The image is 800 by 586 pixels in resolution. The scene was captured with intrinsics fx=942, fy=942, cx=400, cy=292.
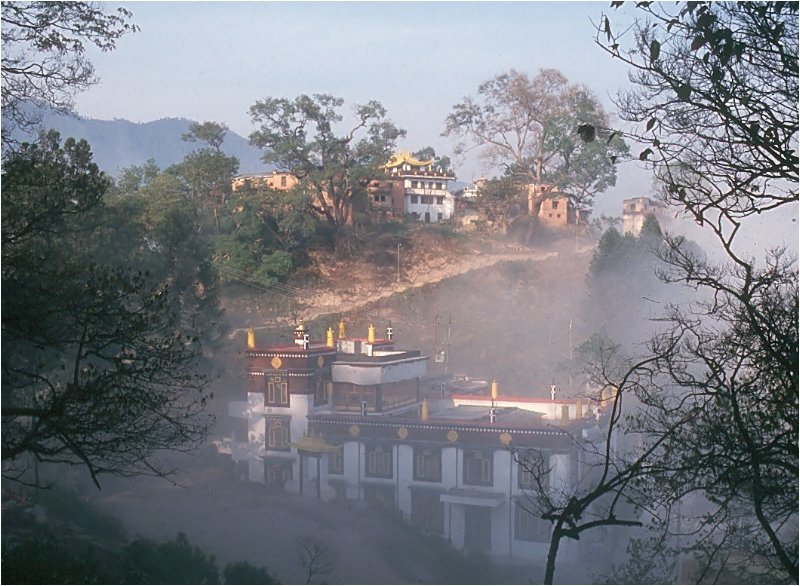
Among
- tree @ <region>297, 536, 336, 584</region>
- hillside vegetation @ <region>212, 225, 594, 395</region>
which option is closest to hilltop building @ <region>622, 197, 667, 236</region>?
hillside vegetation @ <region>212, 225, 594, 395</region>

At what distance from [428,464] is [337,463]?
0.76 meters

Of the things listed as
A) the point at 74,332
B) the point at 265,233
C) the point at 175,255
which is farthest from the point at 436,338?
the point at 74,332

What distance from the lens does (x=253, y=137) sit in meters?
11.6

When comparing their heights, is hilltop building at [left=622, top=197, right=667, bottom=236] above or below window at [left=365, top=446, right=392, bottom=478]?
above

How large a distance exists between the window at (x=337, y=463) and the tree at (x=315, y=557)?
1.07 metres

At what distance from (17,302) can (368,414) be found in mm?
4917

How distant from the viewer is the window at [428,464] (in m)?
7.17

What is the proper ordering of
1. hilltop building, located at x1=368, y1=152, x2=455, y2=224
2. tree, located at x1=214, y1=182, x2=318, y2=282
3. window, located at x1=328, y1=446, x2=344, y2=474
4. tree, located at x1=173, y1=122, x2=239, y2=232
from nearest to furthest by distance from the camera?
window, located at x1=328, y1=446, x2=344, y2=474
tree, located at x1=214, y1=182, x2=318, y2=282
tree, located at x1=173, y1=122, x2=239, y2=232
hilltop building, located at x1=368, y1=152, x2=455, y2=224

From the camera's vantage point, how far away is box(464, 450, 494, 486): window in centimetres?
704

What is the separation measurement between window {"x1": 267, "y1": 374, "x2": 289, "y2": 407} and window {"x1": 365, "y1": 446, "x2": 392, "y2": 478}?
3.00 ft

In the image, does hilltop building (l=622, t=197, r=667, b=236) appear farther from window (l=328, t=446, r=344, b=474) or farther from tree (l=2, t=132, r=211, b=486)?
tree (l=2, t=132, r=211, b=486)

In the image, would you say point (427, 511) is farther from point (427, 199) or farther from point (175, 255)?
point (427, 199)

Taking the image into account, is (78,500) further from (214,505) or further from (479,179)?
(479,179)

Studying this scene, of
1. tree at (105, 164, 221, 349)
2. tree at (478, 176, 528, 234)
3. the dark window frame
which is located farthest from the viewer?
tree at (478, 176, 528, 234)
